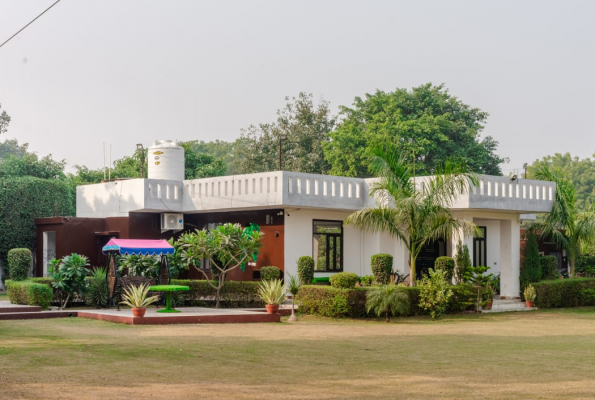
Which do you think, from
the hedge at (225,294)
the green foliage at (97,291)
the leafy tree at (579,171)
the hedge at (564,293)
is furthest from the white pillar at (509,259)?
the leafy tree at (579,171)

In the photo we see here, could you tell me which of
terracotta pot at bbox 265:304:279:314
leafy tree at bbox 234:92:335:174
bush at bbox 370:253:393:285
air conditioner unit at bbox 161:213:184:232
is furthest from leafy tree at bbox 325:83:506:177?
terracotta pot at bbox 265:304:279:314

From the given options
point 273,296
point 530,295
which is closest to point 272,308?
point 273,296

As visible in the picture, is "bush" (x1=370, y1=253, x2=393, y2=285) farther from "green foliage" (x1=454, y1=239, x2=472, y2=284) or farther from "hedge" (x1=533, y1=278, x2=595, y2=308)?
"hedge" (x1=533, y1=278, x2=595, y2=308)

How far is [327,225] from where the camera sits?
76.8ft

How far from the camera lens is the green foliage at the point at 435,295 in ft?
62.5

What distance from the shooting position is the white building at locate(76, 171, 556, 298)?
72.4ft

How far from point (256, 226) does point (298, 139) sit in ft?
68.1

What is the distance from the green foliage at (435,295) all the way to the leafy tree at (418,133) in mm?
18170

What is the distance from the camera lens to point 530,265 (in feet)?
79.1

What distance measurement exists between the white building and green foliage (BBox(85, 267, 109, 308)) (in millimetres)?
4231

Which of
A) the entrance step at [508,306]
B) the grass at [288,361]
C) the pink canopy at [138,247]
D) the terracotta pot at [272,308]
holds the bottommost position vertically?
the entrance step at [508,306]

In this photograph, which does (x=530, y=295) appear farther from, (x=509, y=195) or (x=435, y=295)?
(x=435, y=295)

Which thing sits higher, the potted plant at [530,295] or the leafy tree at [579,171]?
the leafy tree at [579,171]

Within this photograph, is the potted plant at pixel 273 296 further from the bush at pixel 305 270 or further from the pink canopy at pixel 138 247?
the pink canopy at pixel 138 247
